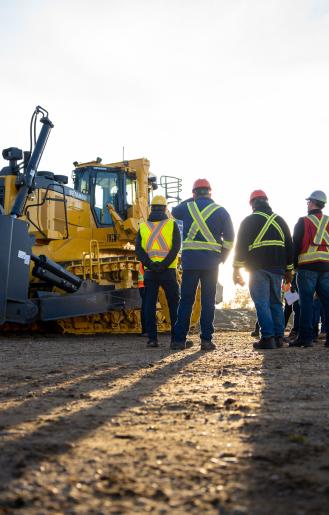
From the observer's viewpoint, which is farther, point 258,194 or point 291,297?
point 291,297

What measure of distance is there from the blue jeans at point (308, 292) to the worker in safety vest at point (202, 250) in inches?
41.5

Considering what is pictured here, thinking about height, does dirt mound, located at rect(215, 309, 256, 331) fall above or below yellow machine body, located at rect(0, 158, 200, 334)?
below

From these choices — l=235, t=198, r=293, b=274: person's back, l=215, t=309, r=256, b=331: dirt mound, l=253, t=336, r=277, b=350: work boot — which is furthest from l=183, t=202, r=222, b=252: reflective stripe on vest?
l=215, t=309, r=256, b=331: dirt mound

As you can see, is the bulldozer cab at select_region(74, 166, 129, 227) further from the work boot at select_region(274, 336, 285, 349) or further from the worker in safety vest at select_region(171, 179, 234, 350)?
the work boot at select_region(274, 336, 285, 349)

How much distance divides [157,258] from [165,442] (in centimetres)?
530

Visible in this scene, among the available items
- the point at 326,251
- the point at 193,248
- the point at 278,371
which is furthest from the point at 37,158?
the point at 278,371

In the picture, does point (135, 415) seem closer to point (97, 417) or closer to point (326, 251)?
point (97, 417)

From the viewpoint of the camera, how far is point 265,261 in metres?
7.55

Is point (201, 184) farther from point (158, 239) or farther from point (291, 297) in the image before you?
point (291, 297)

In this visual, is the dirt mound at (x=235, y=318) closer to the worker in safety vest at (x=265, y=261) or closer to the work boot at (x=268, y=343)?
the worker in safety vest at (x=265, y=261)

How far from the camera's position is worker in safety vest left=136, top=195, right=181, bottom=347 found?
7891 mm

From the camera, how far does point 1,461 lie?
2.35 metres

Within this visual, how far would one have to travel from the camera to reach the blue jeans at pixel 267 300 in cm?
745

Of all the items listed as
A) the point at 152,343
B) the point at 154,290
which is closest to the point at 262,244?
the point at 154,290
